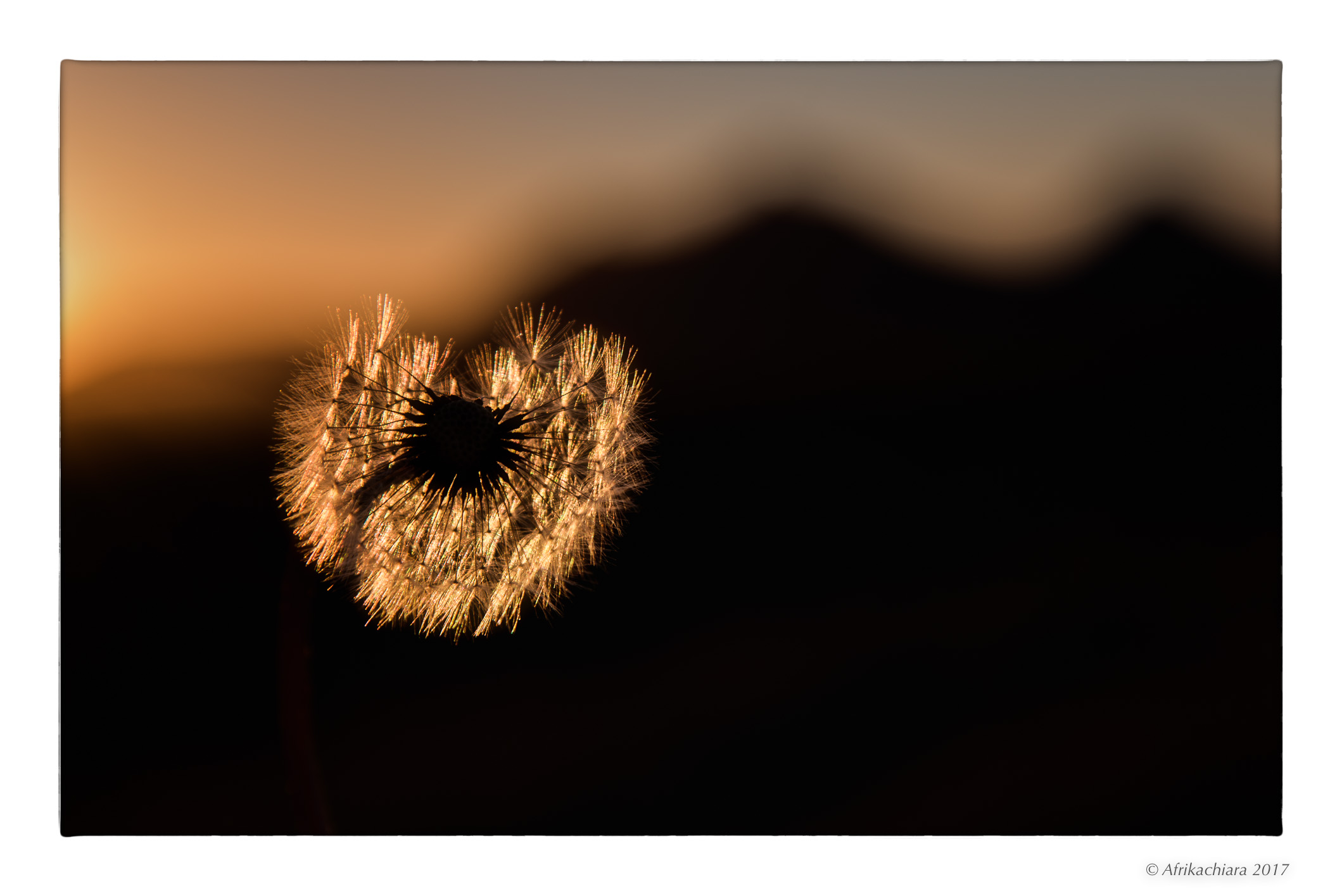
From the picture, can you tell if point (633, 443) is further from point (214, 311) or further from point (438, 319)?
point (214, 311)

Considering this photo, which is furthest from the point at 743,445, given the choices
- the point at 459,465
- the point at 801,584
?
the point at 459,465

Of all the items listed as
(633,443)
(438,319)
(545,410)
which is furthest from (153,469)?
(633,443)
